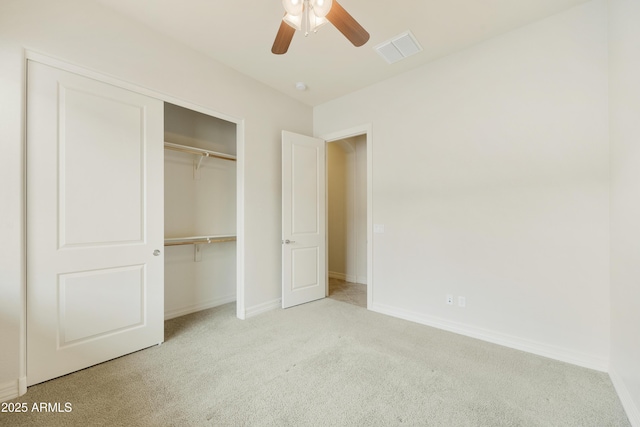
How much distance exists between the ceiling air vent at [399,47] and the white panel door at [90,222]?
7.22 feet

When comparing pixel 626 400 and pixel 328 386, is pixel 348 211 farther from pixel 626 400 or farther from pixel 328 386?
pixel 626 400

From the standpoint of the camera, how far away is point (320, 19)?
162cm

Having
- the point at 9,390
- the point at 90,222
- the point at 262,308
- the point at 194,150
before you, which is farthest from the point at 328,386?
the point at 194,150

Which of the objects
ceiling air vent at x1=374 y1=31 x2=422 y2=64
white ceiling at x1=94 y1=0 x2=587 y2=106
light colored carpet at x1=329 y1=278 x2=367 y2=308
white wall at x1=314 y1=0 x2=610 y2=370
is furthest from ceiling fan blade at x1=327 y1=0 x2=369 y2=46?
light colored carpet at x1=329 y1=278 x2=367 y2=308

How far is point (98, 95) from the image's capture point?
2.12 m

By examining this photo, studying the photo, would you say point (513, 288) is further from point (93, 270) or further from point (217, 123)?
point (217, 123)

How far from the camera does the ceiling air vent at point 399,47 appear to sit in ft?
8.13

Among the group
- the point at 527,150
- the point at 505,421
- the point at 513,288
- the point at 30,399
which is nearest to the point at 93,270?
the point at 30,399

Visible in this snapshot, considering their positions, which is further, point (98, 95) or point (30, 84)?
point (98, 95)

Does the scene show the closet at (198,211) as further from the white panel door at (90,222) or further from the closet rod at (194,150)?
the white panel door at (90,222)

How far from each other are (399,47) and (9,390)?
399 cm

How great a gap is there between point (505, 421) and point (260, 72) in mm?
3673

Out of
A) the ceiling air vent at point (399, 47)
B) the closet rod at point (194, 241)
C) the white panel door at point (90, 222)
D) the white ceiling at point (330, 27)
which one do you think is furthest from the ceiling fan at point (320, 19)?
the closet rod at point (194, 241)

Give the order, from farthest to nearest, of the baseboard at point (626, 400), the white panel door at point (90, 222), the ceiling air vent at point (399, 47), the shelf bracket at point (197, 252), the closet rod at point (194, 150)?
the shelf bracket at point (197, 252) → the closet rod at point (194, 150) → the ceiling air vent at point (399, 47) → the white panel door at point (90, 222) → the baseboard at point (626, 400)
